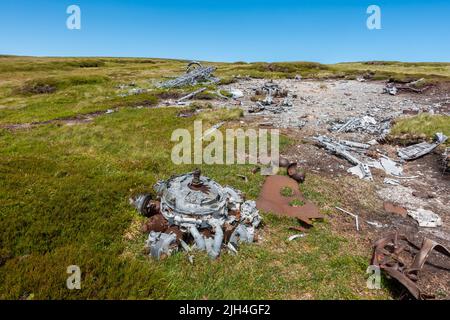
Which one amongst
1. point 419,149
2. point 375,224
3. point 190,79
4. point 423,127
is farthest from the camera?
point 190,79

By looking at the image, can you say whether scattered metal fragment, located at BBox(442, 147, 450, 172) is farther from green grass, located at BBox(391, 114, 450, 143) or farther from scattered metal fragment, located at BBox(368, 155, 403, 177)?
green grass, located at BBox(391, 114, 450, 143)

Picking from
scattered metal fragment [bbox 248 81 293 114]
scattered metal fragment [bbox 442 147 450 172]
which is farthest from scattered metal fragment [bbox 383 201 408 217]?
scattered metal fragment [bbox 248 81 293 114]

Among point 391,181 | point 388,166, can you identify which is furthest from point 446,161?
point 391,181

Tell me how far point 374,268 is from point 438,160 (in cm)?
950

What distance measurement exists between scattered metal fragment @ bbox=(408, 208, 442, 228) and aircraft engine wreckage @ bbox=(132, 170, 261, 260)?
5156 mm

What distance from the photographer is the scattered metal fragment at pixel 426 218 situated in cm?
858

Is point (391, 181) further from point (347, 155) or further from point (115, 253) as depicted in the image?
point (115, 253)

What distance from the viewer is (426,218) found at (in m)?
8.83

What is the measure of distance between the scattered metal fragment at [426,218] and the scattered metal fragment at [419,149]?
5.06m

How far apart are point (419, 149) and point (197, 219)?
12332mm

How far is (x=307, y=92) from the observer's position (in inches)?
1249

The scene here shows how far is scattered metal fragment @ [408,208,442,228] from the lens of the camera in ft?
28.1

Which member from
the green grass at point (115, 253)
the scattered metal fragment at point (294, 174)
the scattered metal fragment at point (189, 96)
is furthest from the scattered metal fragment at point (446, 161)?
the scattered metal fragment at point (189, 96)
